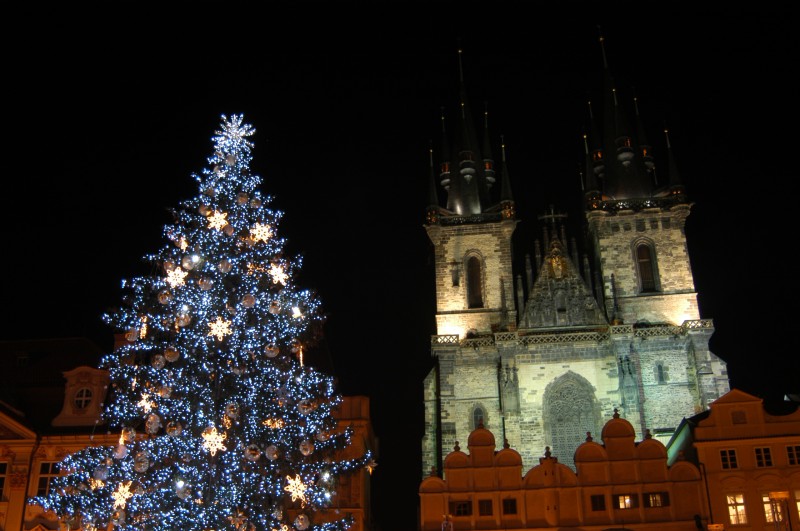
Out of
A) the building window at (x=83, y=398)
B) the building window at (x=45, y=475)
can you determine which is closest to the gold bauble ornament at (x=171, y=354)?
the building window at (x=45, y=475)

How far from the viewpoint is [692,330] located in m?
44.5

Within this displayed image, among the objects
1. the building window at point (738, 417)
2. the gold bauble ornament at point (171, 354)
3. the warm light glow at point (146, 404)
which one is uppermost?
the building window at point (738, 417)

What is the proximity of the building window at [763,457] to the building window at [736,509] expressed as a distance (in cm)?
134

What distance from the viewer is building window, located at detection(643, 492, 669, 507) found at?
2933 centimetres

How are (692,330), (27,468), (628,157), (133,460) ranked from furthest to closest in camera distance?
(628,157) < (692,330) < (27,468) < (133,460)

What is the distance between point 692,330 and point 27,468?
31.1 metres

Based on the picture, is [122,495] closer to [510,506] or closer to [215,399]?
[215,399]

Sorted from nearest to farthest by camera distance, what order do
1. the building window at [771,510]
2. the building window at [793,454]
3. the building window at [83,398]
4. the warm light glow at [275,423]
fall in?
the warm light glow at [275,423], the building window at [771,510], the building window at [793,454], the building window at [83,398]

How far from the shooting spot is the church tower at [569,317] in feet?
144

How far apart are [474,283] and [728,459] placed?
71.3 ft

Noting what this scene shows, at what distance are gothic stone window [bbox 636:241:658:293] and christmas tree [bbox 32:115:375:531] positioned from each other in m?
30.8

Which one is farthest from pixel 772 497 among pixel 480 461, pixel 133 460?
pixel 133 460

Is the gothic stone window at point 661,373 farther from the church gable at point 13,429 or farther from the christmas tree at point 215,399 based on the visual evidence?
the church gable at point 13,429

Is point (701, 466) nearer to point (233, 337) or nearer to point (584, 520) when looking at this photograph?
point (584, 520)
